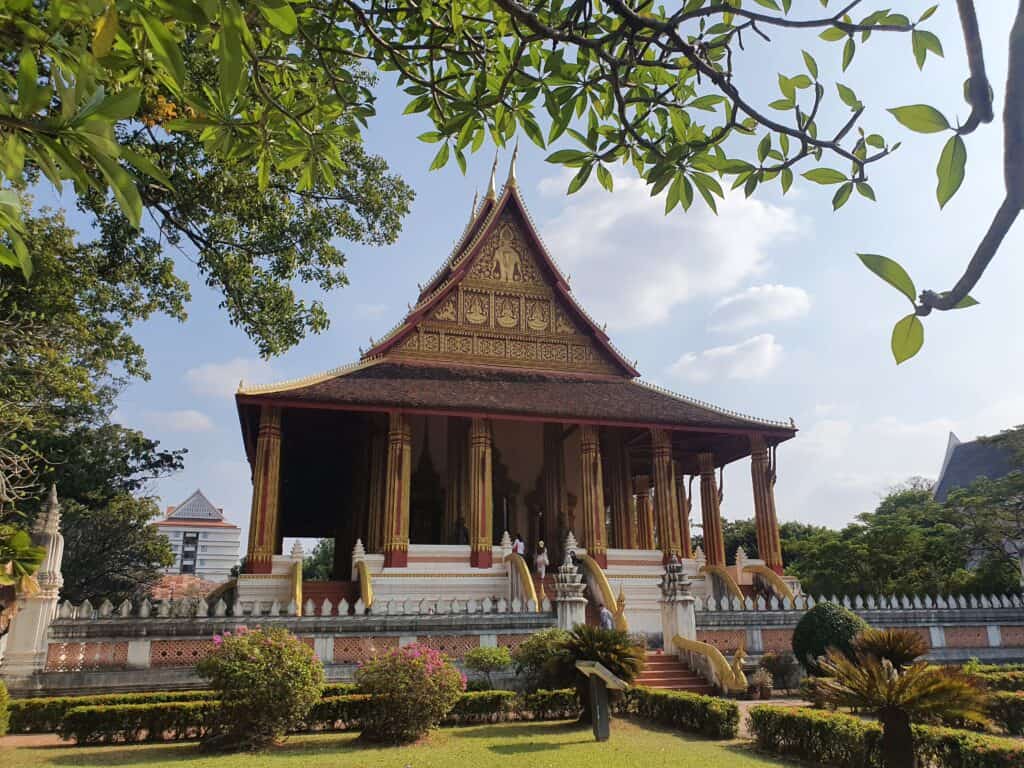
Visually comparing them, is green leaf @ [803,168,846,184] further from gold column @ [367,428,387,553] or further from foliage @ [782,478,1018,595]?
foliage @ [782,478,1018,595]

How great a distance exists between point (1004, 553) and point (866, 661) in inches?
836

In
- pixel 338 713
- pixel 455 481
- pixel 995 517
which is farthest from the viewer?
pixel 995 517

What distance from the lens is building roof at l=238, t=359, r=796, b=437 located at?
57.9 feet

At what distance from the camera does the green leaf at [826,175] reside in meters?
2.39

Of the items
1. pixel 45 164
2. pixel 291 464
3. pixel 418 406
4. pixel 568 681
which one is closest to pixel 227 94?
pixel 45 164

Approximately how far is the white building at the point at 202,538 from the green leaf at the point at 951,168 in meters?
60.3

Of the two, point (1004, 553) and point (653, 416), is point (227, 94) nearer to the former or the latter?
point (653, 416)

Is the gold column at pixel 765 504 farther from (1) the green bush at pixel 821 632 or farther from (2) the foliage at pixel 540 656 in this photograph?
(2) the foliage at pixel 540 656

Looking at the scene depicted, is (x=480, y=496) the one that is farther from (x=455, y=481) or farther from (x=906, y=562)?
(x=906, y=562)

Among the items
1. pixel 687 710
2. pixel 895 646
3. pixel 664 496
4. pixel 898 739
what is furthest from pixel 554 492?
pixel 898 739

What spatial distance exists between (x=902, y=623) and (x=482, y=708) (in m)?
10.0

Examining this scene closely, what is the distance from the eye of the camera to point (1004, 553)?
943 inches

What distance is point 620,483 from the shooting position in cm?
2288

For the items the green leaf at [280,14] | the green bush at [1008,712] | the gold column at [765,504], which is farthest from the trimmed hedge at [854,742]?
the gold column at [765,504]
